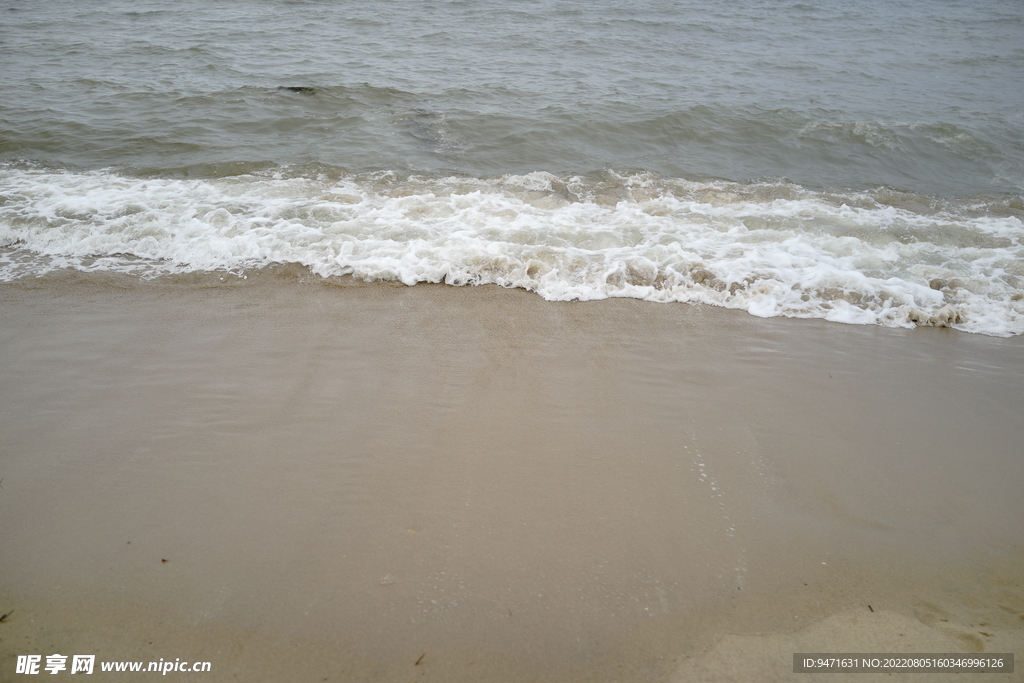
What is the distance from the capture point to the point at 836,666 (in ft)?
6.75

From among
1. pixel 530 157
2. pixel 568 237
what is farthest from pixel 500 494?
pixel 530 157

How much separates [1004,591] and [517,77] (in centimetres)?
989

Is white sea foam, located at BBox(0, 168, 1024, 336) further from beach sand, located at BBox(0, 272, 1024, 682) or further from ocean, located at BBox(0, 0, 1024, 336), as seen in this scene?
beach sand, located at BBox(0, 272, 1024, 682)

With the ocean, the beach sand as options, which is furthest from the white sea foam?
the beach sand

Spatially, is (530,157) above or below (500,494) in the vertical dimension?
above

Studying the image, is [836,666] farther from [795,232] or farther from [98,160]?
[98,160]

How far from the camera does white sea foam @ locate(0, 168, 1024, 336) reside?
4492mm

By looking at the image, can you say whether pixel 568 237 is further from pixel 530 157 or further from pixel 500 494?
pixel 500 494

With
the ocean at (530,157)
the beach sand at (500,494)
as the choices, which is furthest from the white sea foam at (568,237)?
the beach sand at (500,494)

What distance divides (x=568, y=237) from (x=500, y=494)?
10.2 ft

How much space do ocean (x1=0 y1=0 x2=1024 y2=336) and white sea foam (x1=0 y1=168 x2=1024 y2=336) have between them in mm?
31

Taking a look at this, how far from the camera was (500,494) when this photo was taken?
8.85 ft

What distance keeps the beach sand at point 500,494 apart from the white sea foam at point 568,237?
21.4 inches

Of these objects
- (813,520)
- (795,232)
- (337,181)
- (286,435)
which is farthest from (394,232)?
(813,520)
